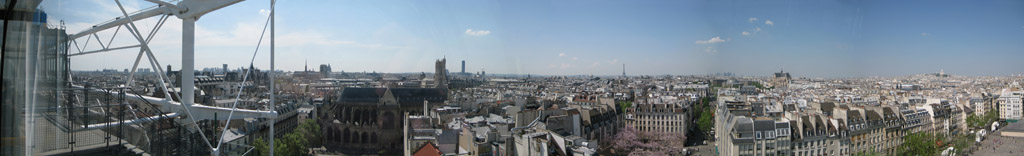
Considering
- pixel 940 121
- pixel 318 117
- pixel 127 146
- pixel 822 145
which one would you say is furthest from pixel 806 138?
pixel 318 117

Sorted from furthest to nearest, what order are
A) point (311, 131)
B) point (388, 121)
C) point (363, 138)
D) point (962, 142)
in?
1. point (388, 121)
2. point (363, 138)
3. point (311, 131)
4. point (962, 142)

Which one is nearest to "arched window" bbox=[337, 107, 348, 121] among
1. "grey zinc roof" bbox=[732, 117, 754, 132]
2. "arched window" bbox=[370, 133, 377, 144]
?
"arched window" bbox=[370, 133, 377, 144]

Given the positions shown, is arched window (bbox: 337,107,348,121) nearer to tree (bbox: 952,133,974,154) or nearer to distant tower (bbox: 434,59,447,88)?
distant tower (bbox: 434,59,447,88)

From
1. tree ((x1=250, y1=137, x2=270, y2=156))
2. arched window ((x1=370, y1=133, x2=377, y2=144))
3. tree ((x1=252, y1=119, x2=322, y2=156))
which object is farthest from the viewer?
arched window ((x1=370, y1=133, x2=377, y2=144))

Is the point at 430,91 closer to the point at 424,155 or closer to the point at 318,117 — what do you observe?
the point at 318,117

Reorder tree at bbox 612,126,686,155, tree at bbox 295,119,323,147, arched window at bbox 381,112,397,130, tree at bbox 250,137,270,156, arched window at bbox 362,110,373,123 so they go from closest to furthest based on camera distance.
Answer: tree at bbox 250,137,270,156, tree at bbox 295,119,323,147, tree at bbox 612,126,686,155, arched window at bbox 381,112,397,130, arched window at bbox 362,110,373,123

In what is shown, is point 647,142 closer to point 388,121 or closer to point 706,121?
point 706,121

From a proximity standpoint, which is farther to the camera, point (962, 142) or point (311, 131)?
point (311, 131)

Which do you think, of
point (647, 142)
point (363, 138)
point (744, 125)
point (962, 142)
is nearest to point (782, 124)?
point (744, 125)

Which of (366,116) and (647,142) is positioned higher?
(366,116)
